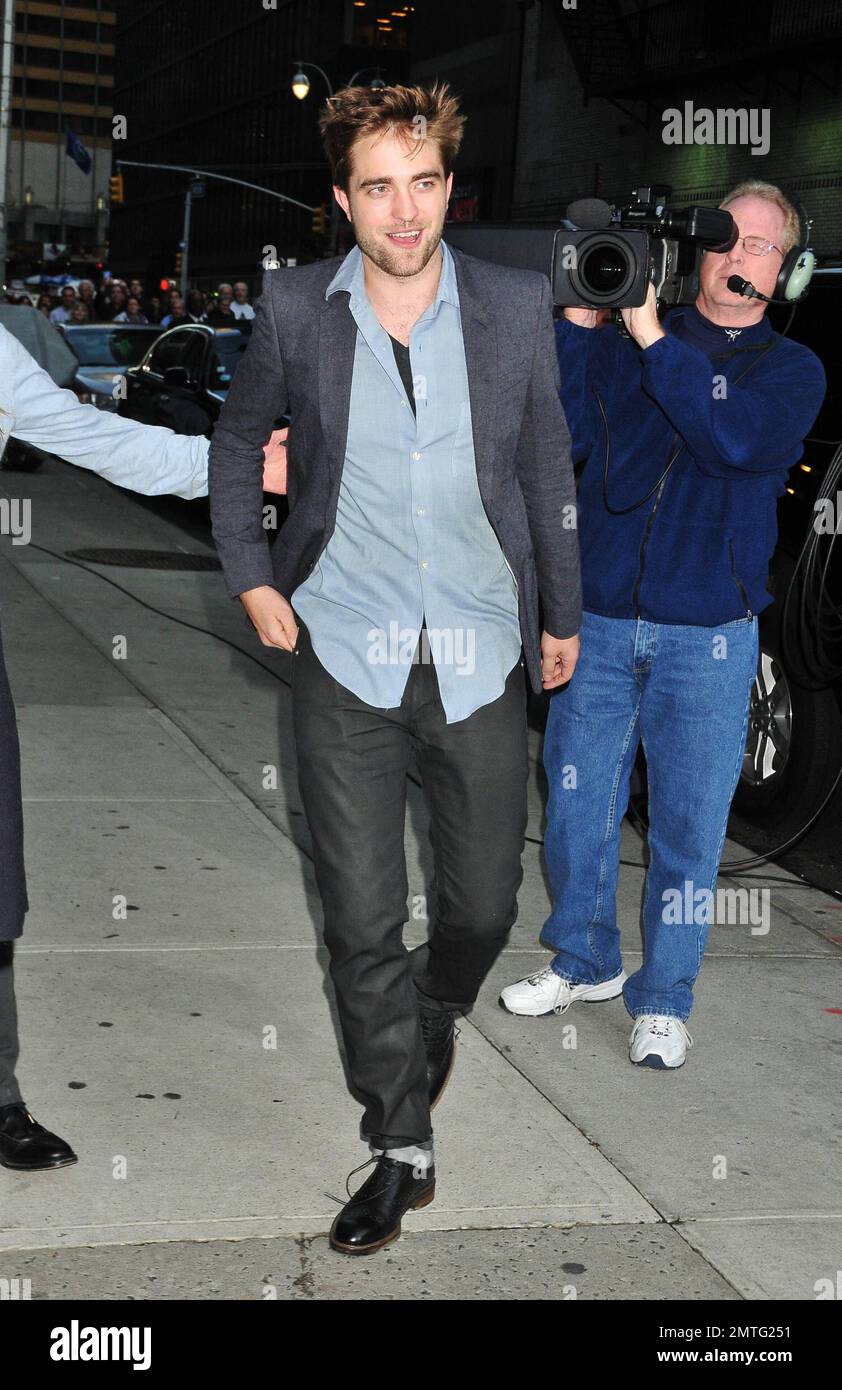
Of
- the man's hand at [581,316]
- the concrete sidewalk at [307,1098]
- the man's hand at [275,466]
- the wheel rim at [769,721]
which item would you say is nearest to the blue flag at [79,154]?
the wheel rim at [769,721]

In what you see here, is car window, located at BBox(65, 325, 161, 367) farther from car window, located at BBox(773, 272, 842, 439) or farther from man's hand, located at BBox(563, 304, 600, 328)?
man's hand, located at BBox(563, 304, 600, 328)

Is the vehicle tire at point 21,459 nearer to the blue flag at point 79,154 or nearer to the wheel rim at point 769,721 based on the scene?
the wheel rim at point 769,721

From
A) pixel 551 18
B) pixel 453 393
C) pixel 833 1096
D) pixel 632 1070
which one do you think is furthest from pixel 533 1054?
pixel 551 18

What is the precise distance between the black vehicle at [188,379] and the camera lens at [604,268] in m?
9.82

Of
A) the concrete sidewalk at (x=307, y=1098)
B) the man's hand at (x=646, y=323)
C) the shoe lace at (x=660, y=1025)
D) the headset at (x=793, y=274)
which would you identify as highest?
the headset at (x=793, y=274)

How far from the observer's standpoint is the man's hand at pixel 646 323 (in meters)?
3.92

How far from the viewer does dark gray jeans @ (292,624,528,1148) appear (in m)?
3.32

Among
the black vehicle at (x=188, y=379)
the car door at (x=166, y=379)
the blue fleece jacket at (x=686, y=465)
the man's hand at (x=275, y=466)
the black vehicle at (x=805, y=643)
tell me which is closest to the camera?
the man's hand at (x=275, y=466)

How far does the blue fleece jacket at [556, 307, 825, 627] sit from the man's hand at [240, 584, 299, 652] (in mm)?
1072

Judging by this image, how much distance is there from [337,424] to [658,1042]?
1.87m

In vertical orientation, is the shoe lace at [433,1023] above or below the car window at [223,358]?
below

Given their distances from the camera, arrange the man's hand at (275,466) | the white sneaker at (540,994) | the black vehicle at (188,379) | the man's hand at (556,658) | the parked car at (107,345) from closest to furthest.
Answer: the man's hand at (275,466), the man's hand at (556,658), the white sneaker at (540,994), the black vehicle at (188,379), the parked car at (107,345)

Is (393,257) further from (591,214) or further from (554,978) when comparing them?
(554,978)

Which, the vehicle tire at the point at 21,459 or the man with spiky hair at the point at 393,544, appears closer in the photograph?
the man with spiky hair at the point at 393,544
